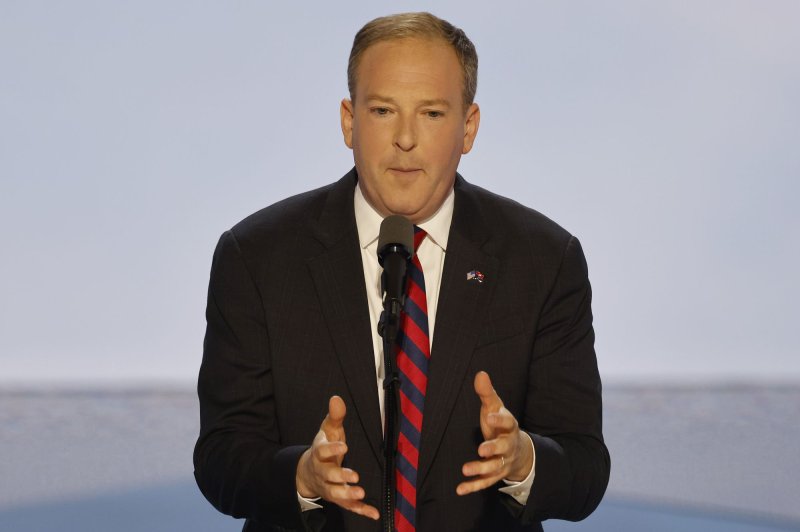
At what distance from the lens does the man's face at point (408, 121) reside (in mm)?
2199

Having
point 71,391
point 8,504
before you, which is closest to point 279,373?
point 8,504

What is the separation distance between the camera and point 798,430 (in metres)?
5.38

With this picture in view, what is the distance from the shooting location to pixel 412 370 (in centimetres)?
215

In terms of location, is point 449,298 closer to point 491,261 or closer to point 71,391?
point 491,261

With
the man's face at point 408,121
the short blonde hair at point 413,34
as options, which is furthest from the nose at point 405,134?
the short blonde hair at point 413,34

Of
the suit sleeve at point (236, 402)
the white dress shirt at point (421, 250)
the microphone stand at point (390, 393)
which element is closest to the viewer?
the microphone stand at point (390, 393)

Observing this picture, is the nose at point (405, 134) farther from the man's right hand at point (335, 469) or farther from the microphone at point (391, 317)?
the man's right hand at point (335, 469)

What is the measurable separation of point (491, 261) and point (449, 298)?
0.14m

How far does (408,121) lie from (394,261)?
56 cm

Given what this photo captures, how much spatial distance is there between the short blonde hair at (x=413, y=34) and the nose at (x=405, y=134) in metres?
0.16

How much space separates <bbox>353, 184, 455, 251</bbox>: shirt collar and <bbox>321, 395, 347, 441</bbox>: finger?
2.02 ft

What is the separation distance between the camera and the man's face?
2199 millimetres

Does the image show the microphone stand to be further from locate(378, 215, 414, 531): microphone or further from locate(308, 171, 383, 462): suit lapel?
locate(308, 171, 383, 462): suit lapel

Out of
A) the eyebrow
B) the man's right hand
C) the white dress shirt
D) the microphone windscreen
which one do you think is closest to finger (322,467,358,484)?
the man's right hand
